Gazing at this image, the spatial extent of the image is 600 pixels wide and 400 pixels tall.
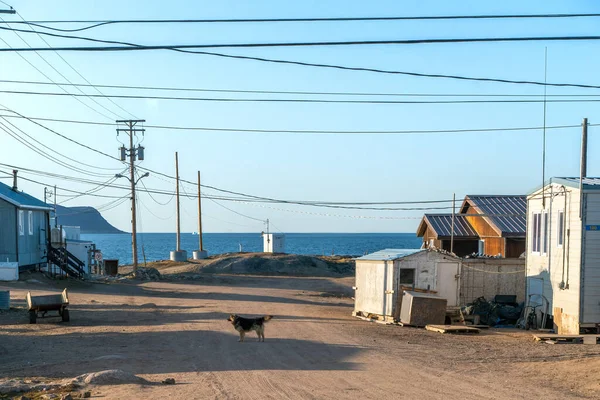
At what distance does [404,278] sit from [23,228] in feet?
78.1

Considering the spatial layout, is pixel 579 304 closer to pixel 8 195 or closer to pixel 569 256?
pixel 569 256

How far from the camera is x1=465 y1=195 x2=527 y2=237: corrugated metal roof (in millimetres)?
36312

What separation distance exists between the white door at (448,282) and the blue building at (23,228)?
23672 mm

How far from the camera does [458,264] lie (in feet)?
82.2

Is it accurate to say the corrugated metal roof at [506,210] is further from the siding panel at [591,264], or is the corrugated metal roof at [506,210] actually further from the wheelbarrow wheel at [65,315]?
the wheelbarrow wheel at [65,315]

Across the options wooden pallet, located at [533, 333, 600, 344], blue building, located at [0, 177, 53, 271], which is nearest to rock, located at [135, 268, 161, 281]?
blue building, located at [0, 177, 53, 271]

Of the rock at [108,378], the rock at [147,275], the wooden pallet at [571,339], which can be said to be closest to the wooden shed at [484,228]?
the wooden pallet at [571,339]

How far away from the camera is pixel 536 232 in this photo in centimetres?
2409

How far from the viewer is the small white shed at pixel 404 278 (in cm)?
2394

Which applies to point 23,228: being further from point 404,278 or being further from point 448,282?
point 448,282

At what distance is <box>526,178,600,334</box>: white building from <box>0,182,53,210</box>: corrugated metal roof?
2689cm

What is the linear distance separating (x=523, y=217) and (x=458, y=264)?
13.6 meters

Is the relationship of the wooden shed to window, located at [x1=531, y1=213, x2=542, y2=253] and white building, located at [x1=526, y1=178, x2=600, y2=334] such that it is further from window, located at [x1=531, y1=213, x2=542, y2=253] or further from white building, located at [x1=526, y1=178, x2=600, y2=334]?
white building, located at [x1=526, y1=178, x2=600, y2=334]

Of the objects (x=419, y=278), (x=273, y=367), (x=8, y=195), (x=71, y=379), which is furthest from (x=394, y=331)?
(x=8, y=195)
